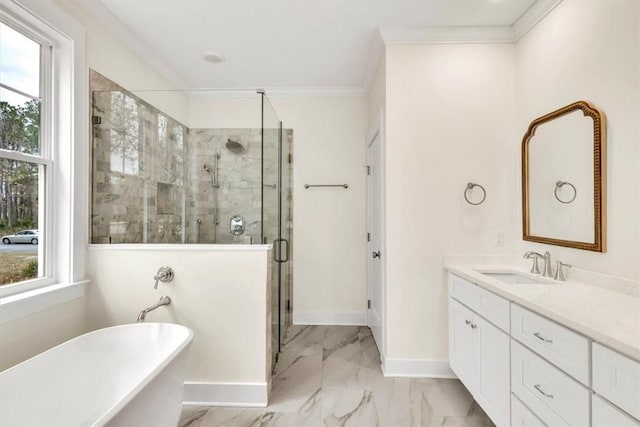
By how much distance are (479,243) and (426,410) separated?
122cm

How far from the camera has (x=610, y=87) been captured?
1.55 m

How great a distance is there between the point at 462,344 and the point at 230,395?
5.21 feet

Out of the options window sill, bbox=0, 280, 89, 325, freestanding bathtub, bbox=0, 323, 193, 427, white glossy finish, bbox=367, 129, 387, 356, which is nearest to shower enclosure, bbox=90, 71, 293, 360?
window sill, bbox=0, 280, 89, 325

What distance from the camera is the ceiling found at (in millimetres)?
2059

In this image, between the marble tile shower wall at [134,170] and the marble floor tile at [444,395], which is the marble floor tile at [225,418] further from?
the marble tile shower wall at [134,170]

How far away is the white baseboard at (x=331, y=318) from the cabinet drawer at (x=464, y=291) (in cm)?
140

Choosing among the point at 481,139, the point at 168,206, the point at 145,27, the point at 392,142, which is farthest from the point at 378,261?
the point at 145,27

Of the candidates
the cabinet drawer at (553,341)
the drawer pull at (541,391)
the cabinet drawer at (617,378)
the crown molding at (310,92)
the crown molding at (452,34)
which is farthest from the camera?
the crown molding at (310,92)

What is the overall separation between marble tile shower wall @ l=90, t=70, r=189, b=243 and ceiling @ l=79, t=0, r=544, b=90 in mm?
543

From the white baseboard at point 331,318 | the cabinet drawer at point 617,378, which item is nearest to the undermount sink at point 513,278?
the cabinet drawer at point 617,378

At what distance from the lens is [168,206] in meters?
2.56

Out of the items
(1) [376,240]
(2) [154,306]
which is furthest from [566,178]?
(2) [154,306]

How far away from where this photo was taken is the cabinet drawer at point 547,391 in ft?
3.57

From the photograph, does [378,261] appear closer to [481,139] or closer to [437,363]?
[437,363]
